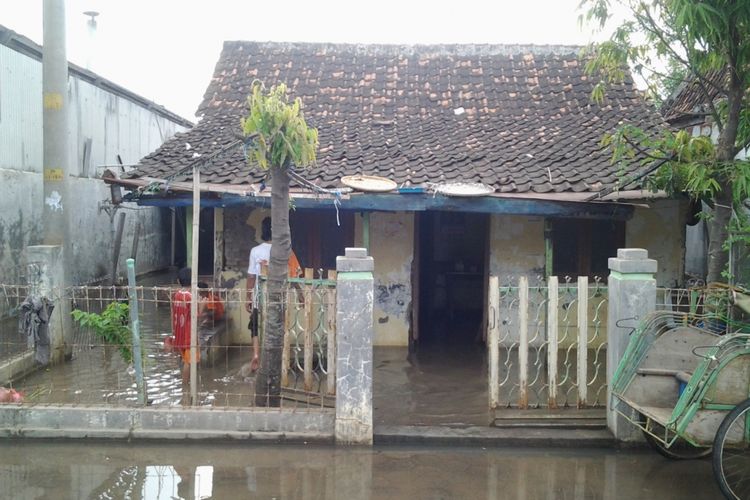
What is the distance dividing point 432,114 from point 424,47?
2.53 m

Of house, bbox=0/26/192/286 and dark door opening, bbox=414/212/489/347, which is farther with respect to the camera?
dark door opening, bbox=414/212/489/347

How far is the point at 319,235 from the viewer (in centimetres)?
1008

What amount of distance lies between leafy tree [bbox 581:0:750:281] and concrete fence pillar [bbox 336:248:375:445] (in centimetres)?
303

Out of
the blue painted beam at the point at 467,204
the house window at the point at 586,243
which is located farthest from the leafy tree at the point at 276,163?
the house window at the point at 586,243

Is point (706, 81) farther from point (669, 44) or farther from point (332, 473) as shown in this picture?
point (332, 473)

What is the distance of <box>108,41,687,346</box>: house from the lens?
8.74 metres

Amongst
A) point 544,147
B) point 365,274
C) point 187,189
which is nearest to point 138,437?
point 365,274

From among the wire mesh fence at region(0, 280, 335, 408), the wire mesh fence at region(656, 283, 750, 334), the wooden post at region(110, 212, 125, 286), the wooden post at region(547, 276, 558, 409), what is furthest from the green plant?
the wooden post at region(110, 212, 125, 286)

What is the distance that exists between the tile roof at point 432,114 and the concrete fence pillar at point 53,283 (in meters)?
1.57

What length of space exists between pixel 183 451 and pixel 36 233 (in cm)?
815

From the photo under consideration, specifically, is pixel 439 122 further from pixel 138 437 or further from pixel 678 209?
pixel 138 437

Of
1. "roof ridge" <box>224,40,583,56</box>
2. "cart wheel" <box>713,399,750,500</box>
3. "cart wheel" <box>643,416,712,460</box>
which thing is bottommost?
"cart wheel" <box>643,416,712,460</box>

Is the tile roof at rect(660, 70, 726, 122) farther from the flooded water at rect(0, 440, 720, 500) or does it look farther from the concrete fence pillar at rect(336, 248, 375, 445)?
the concrete fence pillar at rect(336, 248, 375, 445)

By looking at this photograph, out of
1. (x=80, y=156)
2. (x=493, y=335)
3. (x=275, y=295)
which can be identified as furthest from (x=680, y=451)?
(x=80, y=156)
